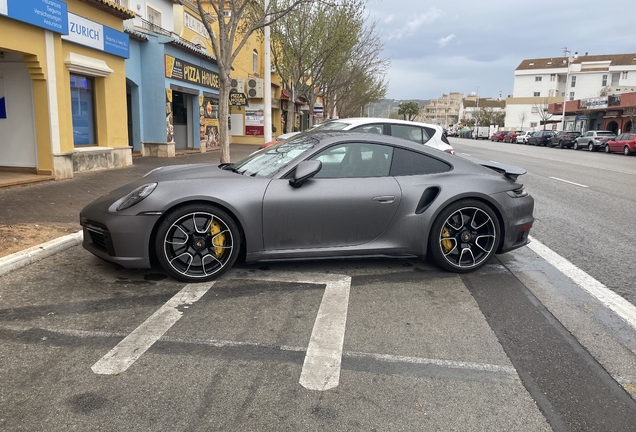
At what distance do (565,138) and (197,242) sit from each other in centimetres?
4327

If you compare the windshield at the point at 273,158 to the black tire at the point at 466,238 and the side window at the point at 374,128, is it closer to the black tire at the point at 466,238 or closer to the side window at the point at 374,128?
the black tire at the point at 466,238

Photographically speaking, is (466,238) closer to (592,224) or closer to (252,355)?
(252,355)

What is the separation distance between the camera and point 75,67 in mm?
11562

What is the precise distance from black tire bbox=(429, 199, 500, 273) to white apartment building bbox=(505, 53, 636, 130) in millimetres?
77152

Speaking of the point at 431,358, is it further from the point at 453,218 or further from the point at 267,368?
the point at 453,218

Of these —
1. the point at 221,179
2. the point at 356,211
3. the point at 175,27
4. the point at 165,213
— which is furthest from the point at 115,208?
the point at 175,27

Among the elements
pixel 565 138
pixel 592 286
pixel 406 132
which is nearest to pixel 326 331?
pixel 592 286

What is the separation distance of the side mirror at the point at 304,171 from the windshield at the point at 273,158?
10.4 inches

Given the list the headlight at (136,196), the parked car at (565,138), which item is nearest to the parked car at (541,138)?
the parked car at (565,138)

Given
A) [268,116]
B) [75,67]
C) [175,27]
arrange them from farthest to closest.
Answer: [175,27] → [268,116] → [75,67]

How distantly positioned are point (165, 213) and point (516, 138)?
55255mm

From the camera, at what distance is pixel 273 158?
17.0 feet

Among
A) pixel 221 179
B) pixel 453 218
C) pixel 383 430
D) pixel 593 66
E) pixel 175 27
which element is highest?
pixel 593 66

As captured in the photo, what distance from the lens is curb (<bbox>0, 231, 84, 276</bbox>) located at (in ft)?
15.9
